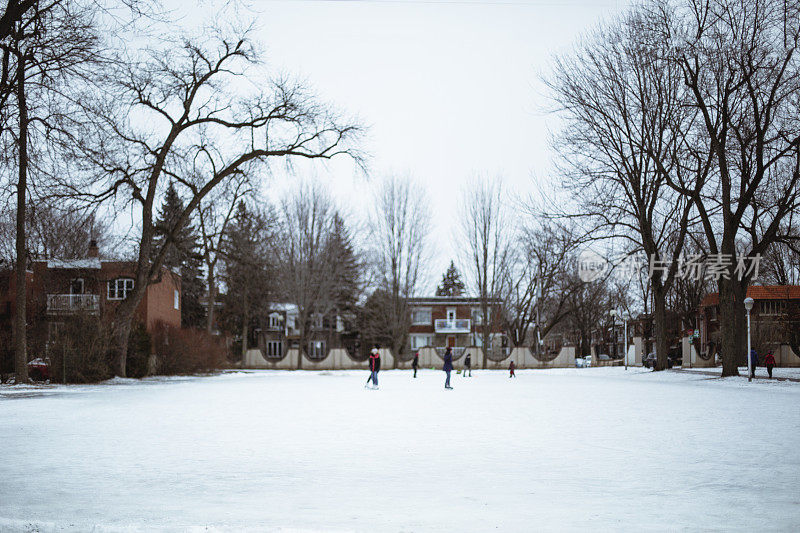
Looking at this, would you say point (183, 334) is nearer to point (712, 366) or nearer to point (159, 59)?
point (159, 59)

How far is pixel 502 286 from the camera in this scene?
59656 mm

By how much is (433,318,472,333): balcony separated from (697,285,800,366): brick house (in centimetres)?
2466

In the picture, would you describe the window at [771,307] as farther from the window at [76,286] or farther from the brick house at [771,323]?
the window at [76,286]

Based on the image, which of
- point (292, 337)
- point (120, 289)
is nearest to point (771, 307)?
point (292, 337)

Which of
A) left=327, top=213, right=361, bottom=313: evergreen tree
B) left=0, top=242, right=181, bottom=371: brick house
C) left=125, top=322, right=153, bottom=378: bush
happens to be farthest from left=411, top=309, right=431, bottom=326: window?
left=125, top=322, right=153, bottom=378: bush

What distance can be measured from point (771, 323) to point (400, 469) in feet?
170

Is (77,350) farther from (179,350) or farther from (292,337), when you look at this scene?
(292,337)

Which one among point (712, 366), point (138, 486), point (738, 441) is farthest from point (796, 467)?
point (712, 366)

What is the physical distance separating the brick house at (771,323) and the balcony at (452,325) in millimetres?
24659

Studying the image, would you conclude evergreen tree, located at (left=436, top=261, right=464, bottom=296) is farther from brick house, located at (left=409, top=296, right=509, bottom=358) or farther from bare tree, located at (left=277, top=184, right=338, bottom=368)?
bare tree, located at (left=277, top=184, right=338, bottom=368)

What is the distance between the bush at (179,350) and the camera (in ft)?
128

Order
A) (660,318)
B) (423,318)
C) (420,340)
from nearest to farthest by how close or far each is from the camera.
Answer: (660,318), (423,318), (420,340)

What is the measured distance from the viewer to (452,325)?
88.5m

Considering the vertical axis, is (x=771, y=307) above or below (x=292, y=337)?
Answer: above
